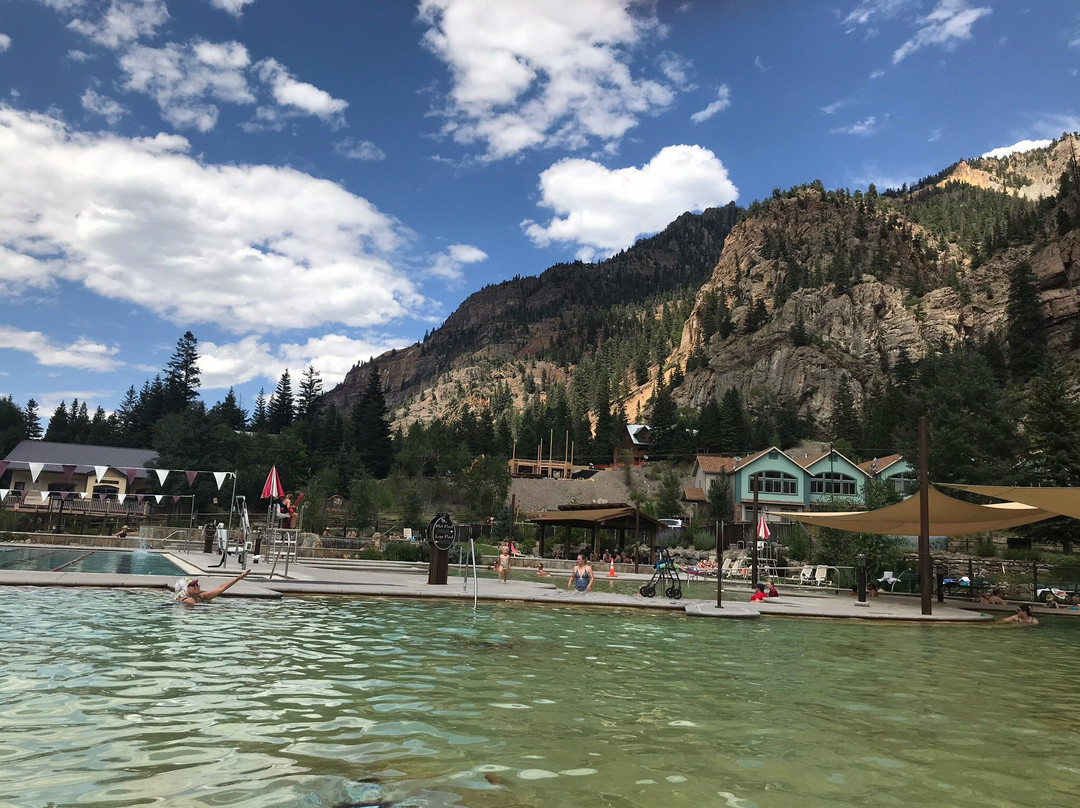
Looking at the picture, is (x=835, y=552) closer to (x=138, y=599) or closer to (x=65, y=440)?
(x=138, y=599)

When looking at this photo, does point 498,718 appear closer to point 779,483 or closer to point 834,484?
point 779,483

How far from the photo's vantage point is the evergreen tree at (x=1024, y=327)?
73688 mm

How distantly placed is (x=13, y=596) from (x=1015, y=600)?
27.7 metres

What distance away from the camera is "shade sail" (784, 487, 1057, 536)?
19281mm

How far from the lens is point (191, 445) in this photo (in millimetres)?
62844

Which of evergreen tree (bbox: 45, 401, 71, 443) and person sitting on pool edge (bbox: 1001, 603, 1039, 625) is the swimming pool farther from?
evergreen tree (bbox: 45, 401, 71, 443)

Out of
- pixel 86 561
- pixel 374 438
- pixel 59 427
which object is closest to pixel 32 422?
Result: pixel 59 427

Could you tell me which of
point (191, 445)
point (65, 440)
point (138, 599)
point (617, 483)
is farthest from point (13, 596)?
point (65, 440)

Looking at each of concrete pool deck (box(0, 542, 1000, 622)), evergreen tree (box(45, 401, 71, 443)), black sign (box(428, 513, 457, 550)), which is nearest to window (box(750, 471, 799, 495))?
concrete pool deck (box(0, 542, 1000, 622))

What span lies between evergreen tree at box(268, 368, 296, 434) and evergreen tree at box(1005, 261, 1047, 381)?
3700 inches

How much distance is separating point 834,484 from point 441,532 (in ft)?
177

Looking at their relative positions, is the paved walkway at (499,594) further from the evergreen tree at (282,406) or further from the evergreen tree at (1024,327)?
the evergreen tree at (282,406)

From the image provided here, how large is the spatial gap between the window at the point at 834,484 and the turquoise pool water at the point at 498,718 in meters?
54.3

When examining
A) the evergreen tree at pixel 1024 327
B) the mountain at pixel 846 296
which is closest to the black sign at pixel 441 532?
the evergreen tree at pixel 1024 327
